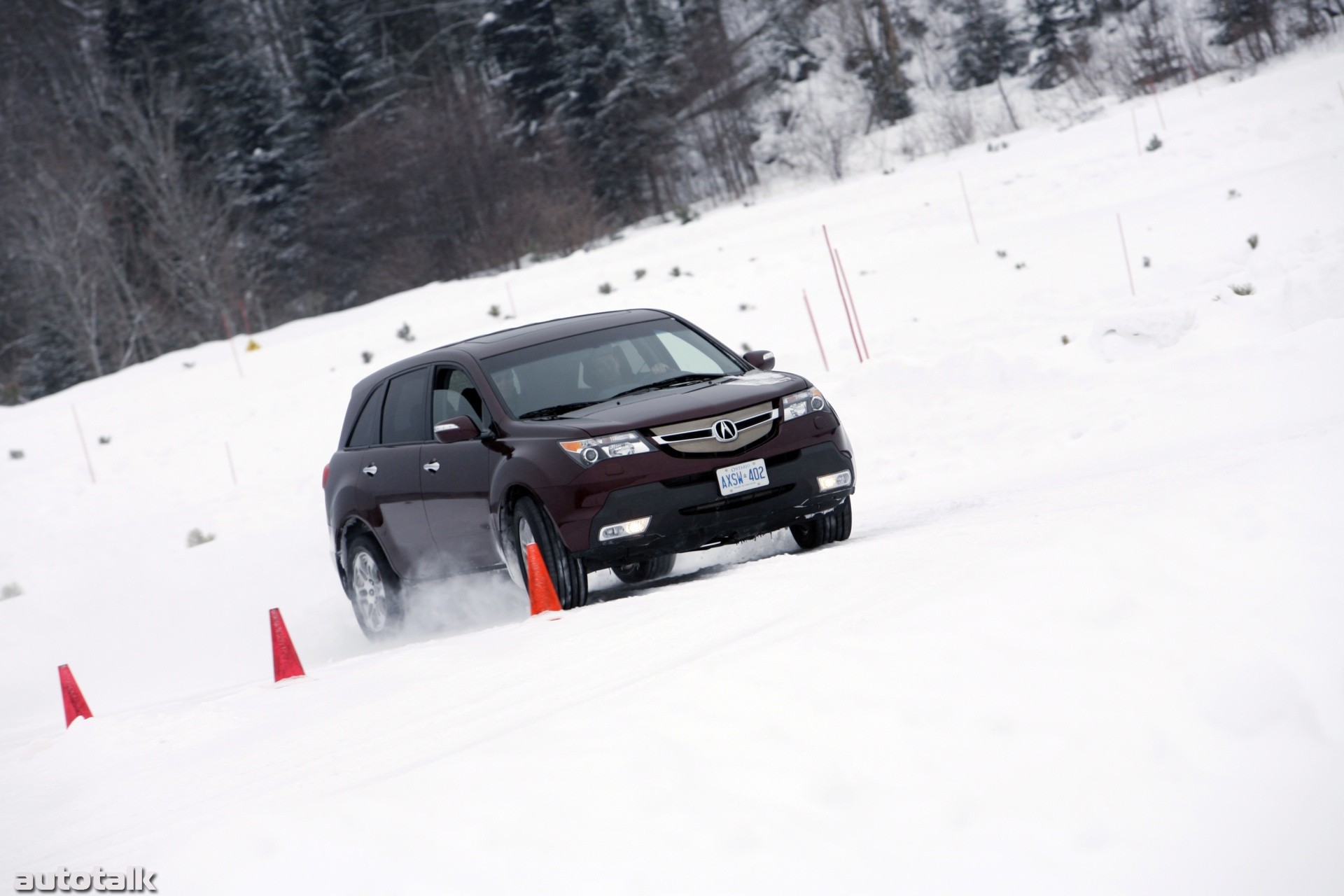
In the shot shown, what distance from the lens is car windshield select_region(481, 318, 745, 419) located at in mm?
7922

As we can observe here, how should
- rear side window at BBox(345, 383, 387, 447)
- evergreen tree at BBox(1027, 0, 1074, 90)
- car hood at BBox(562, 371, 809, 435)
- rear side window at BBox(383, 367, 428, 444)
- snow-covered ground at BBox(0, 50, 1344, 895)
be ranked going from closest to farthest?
snow-covered ground at BBox(0, 50, 1344, 895) < car hood at BBox(562, 371, 809, 435) < rear side window at BBox(383, 367, 428, 444) < rear side window at BBox(345, 383, 387, 447) < evergreen tree at BBox(1027, 0, 1074, 90)

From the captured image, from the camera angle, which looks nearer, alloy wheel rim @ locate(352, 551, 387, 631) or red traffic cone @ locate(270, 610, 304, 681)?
red traffic cone @ locate(270, 610, 304, 681)

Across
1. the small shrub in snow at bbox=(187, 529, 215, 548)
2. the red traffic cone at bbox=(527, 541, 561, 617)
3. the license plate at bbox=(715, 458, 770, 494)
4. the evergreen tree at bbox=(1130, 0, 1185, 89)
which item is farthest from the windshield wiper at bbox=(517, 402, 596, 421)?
the evergreen tree at bbox=(1130, 0, 1185, 89)

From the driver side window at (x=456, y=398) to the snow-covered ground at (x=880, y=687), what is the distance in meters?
1.05

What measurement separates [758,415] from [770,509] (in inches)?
20.3

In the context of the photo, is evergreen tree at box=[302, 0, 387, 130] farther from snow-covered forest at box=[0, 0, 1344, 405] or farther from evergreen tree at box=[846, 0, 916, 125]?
evergreen tree at box=[846, 0, 916, 125]

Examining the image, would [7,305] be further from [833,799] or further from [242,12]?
[833,799]

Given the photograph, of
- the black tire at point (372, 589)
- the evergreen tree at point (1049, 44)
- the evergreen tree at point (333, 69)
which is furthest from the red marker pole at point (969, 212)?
the evergreen tree at point (333, 69)

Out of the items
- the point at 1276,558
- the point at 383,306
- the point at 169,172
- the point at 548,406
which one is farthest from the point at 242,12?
the point at 1276,558

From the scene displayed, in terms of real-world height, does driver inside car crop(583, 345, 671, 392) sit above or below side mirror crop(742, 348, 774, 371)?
above

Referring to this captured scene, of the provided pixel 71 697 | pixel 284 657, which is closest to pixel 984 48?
pixel 284 657

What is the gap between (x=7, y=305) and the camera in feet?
163

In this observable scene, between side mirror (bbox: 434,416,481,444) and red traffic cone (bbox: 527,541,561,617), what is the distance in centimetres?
89

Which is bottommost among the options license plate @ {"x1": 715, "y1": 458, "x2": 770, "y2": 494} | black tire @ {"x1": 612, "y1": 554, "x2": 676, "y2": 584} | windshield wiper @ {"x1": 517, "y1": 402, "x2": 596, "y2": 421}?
black tire @ {"x1": 612, "y1": 554, "x2": 676, "y2": 584}
